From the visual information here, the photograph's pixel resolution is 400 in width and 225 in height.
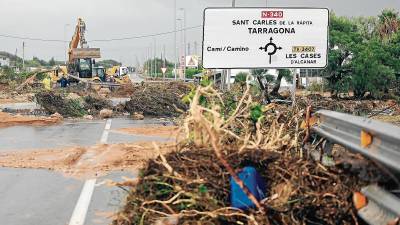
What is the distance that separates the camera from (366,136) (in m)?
4.05

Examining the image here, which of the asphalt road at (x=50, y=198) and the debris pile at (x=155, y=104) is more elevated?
the debris pile at (x=155, y=104)

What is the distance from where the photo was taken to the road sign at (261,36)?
36.3 ft

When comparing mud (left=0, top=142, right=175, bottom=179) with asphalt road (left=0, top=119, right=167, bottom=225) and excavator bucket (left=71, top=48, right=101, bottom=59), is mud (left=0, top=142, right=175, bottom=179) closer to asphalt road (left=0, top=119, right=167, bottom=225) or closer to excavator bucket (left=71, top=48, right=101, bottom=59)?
asphalt road (left=0, top=119, right=167, bottom=225)

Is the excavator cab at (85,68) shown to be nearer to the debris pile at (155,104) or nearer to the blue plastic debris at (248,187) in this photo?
the debris pile at (155,104)

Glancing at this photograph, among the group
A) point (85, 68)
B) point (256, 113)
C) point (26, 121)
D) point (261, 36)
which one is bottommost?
point (26, 121)

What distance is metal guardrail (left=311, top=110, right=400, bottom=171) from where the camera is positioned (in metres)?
3.66

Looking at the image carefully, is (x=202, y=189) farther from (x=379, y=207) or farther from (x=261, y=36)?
(x=261, y=36)

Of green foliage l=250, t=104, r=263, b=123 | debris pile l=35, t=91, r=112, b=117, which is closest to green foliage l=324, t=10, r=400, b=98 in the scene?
debris pile l=35, t=91, r=112, b=117

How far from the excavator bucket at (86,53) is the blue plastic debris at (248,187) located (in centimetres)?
5314

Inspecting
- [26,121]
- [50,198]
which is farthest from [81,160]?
[26,121]

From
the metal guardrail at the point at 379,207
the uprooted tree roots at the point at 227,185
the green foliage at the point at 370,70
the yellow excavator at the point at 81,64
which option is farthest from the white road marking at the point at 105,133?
the yellow excavator at the point at 81,64

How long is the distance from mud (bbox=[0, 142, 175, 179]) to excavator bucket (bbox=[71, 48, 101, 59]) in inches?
1679

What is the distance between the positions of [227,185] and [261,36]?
22.9ft

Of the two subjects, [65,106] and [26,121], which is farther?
[65,106]
